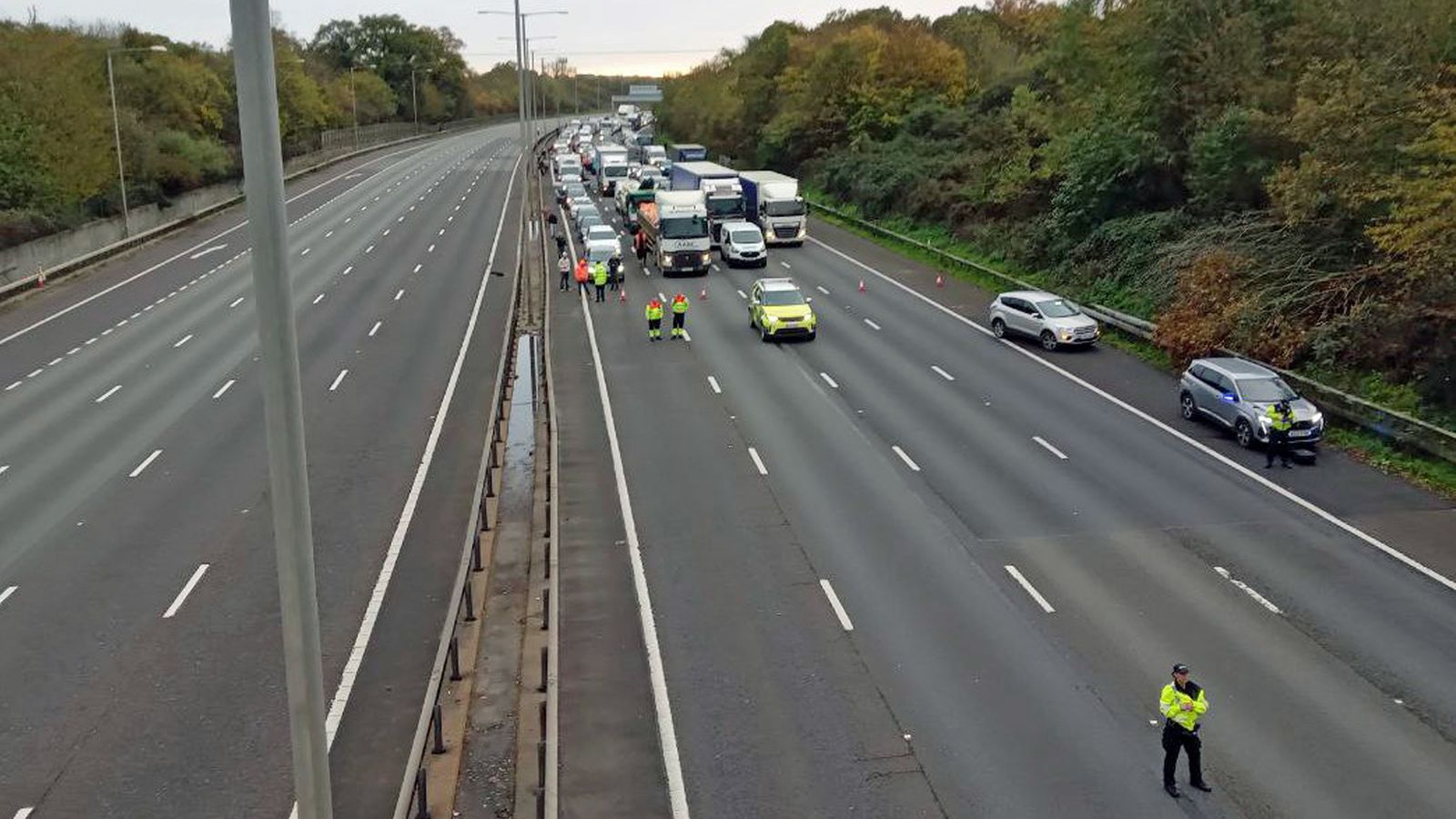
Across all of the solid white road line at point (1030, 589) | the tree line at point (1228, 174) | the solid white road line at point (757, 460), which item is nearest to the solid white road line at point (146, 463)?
the solid white road line at point (757, 460)

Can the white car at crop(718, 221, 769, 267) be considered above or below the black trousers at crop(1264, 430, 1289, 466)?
above

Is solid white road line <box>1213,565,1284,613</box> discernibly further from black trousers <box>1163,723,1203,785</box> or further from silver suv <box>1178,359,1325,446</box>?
silver suv <box>1178,359,1325,446</box>

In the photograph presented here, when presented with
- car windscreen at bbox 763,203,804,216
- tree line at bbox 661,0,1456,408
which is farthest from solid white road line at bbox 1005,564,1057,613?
car windscreen at bbox 763,203,804,216

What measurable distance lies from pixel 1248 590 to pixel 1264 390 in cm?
911

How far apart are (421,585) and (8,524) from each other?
319 inches

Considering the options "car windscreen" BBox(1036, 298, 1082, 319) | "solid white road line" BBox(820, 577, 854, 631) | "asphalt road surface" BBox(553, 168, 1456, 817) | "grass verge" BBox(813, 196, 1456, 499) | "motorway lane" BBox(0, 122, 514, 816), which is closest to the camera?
"asphalt road surface" BBox(553, 168, 1456, 817)

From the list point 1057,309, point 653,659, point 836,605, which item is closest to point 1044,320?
point 1057,309

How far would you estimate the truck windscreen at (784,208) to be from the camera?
191ft

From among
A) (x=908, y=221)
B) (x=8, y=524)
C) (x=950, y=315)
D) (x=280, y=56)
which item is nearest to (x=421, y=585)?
(x=8, y=524)

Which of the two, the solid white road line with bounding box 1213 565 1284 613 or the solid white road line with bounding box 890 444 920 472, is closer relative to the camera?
the solid white road line with bounding box 1213 565 1284 613

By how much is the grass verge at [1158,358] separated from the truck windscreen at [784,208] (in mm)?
4259

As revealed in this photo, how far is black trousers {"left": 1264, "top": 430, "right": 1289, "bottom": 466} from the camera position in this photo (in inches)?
939

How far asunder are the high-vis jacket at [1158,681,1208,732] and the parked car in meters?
23.4

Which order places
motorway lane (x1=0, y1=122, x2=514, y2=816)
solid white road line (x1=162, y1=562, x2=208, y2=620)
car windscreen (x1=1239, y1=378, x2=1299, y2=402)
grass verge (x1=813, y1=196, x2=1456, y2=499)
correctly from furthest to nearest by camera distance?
1. car windscreen (x1=1239, y1=378, x2=1299, y2=402)
2. grass verge (x1=813, y1=196, x2=1456, y2=499)
3. solid white road line (x1=162, y1=562, x2=208, y2=620)
4. motorway lane (x1=0, y1=122, x2=514, y2=816)
